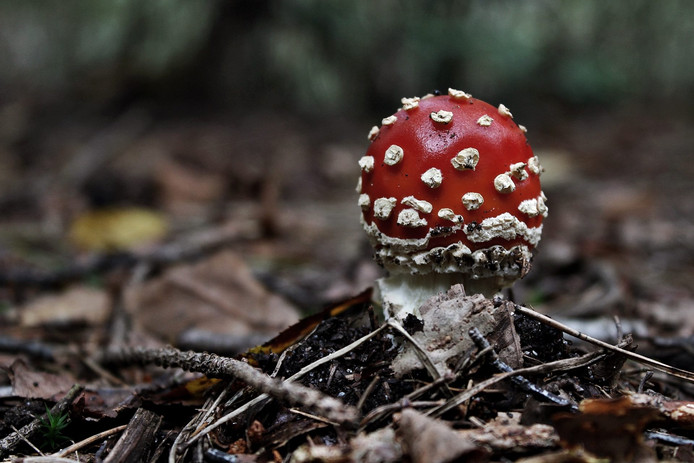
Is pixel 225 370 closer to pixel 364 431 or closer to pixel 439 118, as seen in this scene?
pixel 364 431

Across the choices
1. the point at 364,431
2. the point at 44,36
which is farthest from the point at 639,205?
the point at 44,36

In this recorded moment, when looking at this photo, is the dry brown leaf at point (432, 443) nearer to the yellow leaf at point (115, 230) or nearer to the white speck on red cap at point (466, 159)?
the white speck on red cap at point (466, 159)

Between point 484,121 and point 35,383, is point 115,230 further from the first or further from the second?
point 484,121

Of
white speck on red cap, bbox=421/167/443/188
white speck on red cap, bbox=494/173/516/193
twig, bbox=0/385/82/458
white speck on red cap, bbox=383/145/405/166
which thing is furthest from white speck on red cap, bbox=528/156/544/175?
twig, bbox=0/385/82/458

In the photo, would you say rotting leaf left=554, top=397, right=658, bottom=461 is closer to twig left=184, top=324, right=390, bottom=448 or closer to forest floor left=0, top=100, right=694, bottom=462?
forest floor left=0, top=100, right=694, bottom=462

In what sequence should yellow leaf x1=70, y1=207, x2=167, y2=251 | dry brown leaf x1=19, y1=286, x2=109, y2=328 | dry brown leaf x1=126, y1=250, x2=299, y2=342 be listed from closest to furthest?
1. dry brown leaf x1=126, y1=250, x2=299, y2=342
2. dry brown leaf x1=19, y1=286, x2=109, y2=328
3. yellow leaf x1=70, y1=207, x2=167, y2=251
